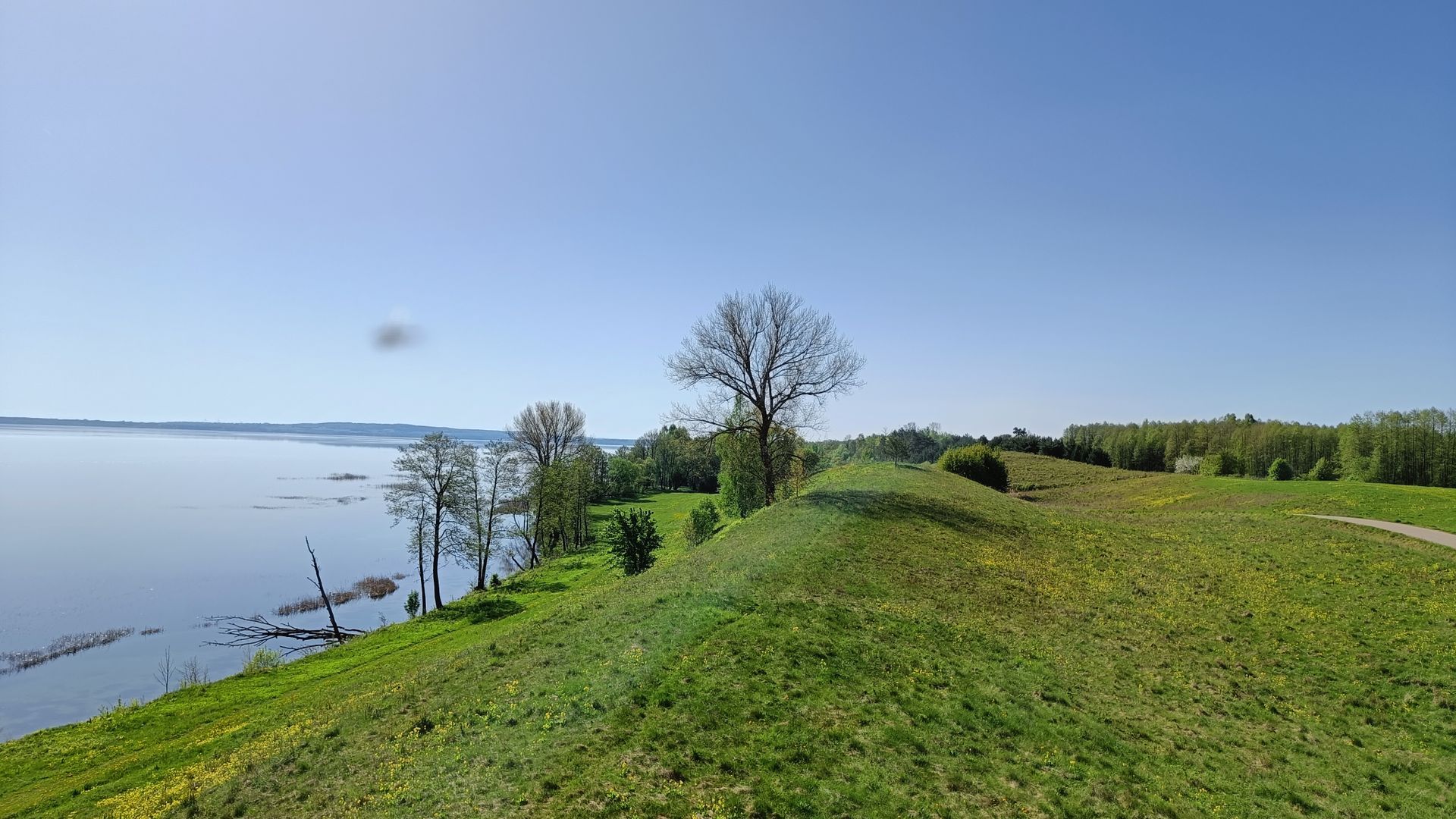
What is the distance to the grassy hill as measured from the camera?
9375 millimetres

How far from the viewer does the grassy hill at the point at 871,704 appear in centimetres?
938

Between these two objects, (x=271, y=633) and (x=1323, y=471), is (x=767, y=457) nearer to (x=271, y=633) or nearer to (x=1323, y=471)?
(x=271, y=633)

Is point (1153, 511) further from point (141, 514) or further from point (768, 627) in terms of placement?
point (141, 514)

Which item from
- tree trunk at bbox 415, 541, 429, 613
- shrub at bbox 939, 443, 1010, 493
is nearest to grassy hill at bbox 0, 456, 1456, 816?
tree trunk at bbox 415, 541, 429, 613

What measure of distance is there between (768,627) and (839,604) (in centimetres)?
345

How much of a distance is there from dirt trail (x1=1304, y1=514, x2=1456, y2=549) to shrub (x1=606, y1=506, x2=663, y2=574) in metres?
39.5

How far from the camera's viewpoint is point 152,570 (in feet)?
172

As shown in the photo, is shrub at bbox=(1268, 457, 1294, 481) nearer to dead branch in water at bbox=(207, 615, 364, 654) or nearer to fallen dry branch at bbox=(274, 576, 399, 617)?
dead branch in water at bbox=(207, 615, 364, 654)

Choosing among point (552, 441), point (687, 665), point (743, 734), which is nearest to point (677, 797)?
point (743, 734)

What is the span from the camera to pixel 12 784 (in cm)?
1594

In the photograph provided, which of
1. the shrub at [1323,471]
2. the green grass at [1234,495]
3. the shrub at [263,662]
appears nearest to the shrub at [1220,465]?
the shrub at [1323,471]

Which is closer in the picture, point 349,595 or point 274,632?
point 274,632

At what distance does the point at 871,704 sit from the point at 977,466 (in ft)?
215

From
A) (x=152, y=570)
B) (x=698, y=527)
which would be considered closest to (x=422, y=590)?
(x=698, y=527)
